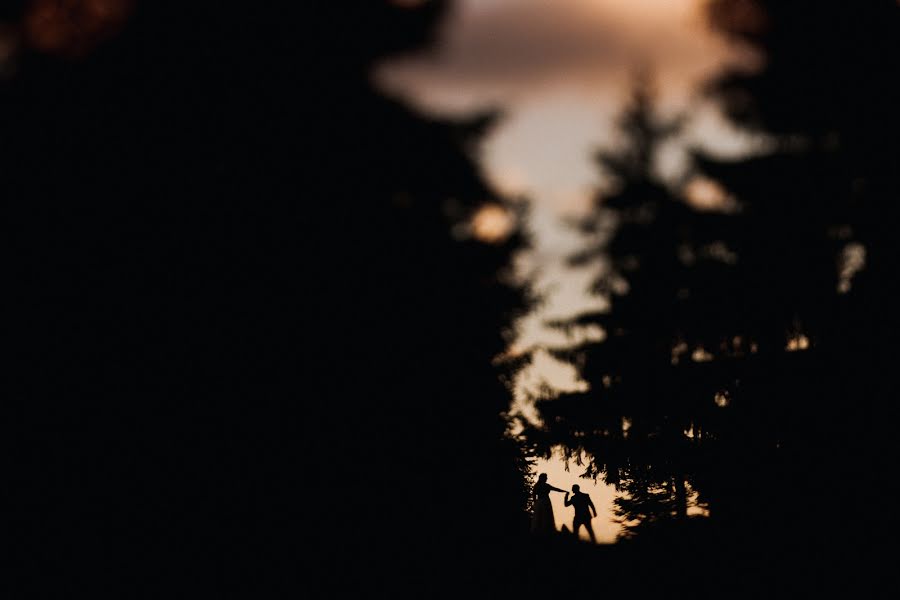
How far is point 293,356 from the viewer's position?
26.4 ft

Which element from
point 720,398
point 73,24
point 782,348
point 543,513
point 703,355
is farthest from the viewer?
point 703,355

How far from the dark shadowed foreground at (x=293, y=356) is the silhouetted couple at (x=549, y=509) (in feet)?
7.87

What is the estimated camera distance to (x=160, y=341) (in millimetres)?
7895

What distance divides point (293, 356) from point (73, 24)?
4917 mm

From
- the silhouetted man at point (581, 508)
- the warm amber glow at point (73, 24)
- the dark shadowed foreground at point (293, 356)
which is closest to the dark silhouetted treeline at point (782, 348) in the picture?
the dark shadowed foreground at point (293, 356)

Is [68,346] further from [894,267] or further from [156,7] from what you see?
[894,267]

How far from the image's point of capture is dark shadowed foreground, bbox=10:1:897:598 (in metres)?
7.74

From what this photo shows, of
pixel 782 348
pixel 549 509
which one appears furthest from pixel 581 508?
pixel 782 348

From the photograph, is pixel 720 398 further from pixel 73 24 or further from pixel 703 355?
pixel 73 24

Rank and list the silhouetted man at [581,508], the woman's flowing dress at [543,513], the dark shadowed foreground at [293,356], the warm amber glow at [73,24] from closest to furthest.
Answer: the dark shadowed foreground at [293,356]
the warm amber glow at [73,24]
the woman's flowing dress at [543,513]
the silhouetted man at [581,508]

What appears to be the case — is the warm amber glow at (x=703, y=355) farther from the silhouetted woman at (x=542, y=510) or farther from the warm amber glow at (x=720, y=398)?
the silhouetted woman at (x=542, y=510)

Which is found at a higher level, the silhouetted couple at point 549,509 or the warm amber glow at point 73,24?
the warm amber glow at point 73,24

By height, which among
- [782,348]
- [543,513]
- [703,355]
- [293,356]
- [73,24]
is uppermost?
[73,24]

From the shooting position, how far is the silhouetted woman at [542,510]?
522 inches
